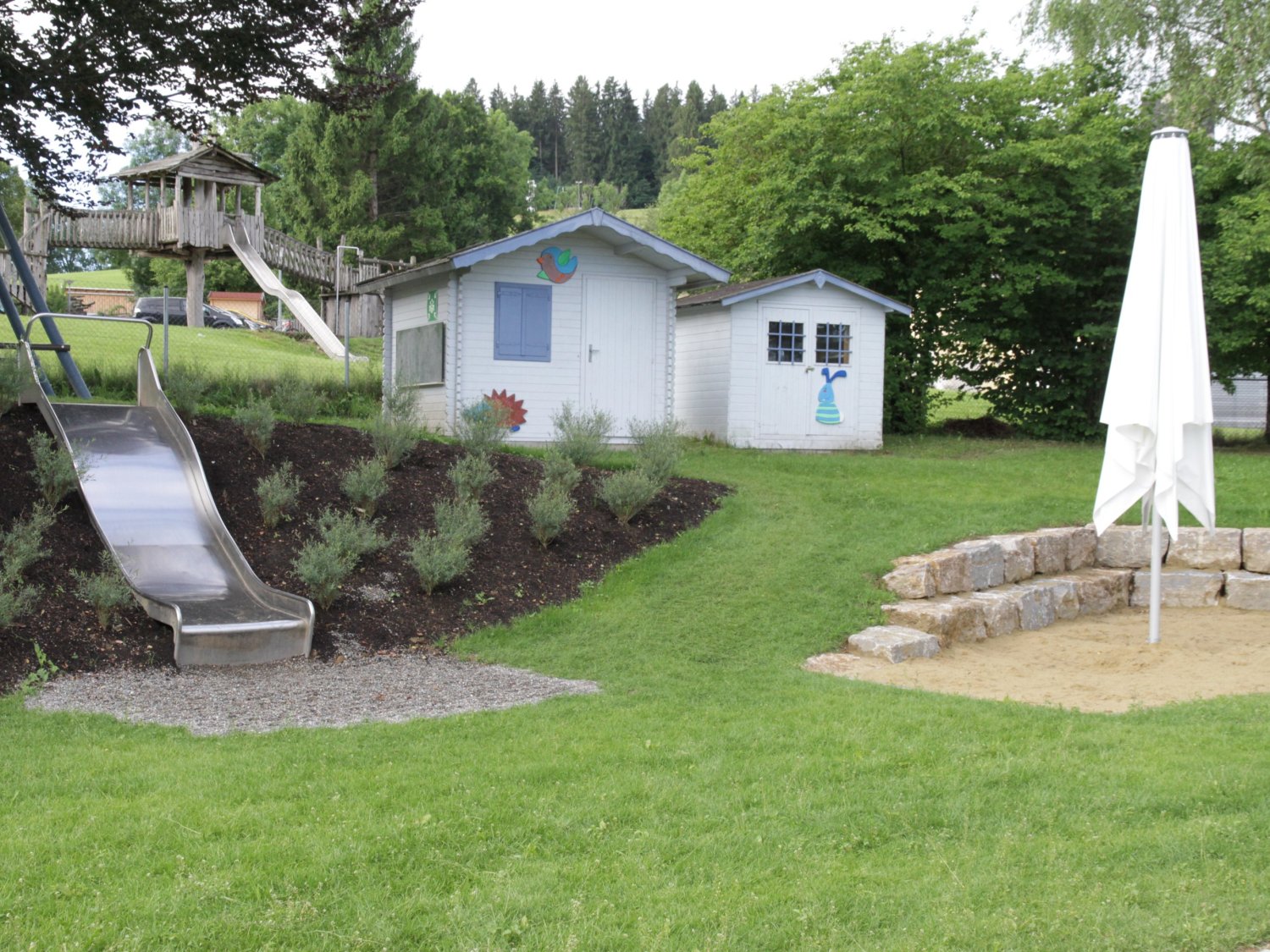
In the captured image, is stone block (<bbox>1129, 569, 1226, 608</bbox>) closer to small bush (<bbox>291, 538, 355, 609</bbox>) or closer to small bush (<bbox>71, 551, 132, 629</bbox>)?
small bush (<bbox>291, 538, 355, 609</bbox>)

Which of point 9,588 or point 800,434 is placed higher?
point 800,434

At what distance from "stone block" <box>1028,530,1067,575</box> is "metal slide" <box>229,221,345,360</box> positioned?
1883 cm

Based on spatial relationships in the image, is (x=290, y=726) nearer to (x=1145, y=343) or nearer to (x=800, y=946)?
(x=800, y=946)

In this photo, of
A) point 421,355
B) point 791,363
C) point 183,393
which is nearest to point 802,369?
point 791,363

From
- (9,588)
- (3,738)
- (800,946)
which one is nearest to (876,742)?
(800,946)

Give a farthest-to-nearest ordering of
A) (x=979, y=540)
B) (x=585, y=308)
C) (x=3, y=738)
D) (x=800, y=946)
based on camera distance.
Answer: (x=585, y=308) → (x=979, y=540) → (x=3, y=738) → (x=800, y=946)

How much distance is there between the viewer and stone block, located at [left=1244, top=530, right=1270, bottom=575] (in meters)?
10.8

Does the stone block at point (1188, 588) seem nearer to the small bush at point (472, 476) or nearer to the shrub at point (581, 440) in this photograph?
the shrub at point (581, 440)

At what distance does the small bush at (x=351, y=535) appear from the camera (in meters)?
8.27

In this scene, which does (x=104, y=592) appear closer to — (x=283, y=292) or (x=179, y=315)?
(x=283, y=292)

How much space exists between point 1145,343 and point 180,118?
8415mm

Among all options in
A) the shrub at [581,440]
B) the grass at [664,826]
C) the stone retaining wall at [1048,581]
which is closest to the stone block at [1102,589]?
the stone retaining wall at [1048,581]

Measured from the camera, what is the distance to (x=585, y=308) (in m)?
14.7

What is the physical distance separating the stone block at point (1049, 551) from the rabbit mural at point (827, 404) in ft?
19.7
